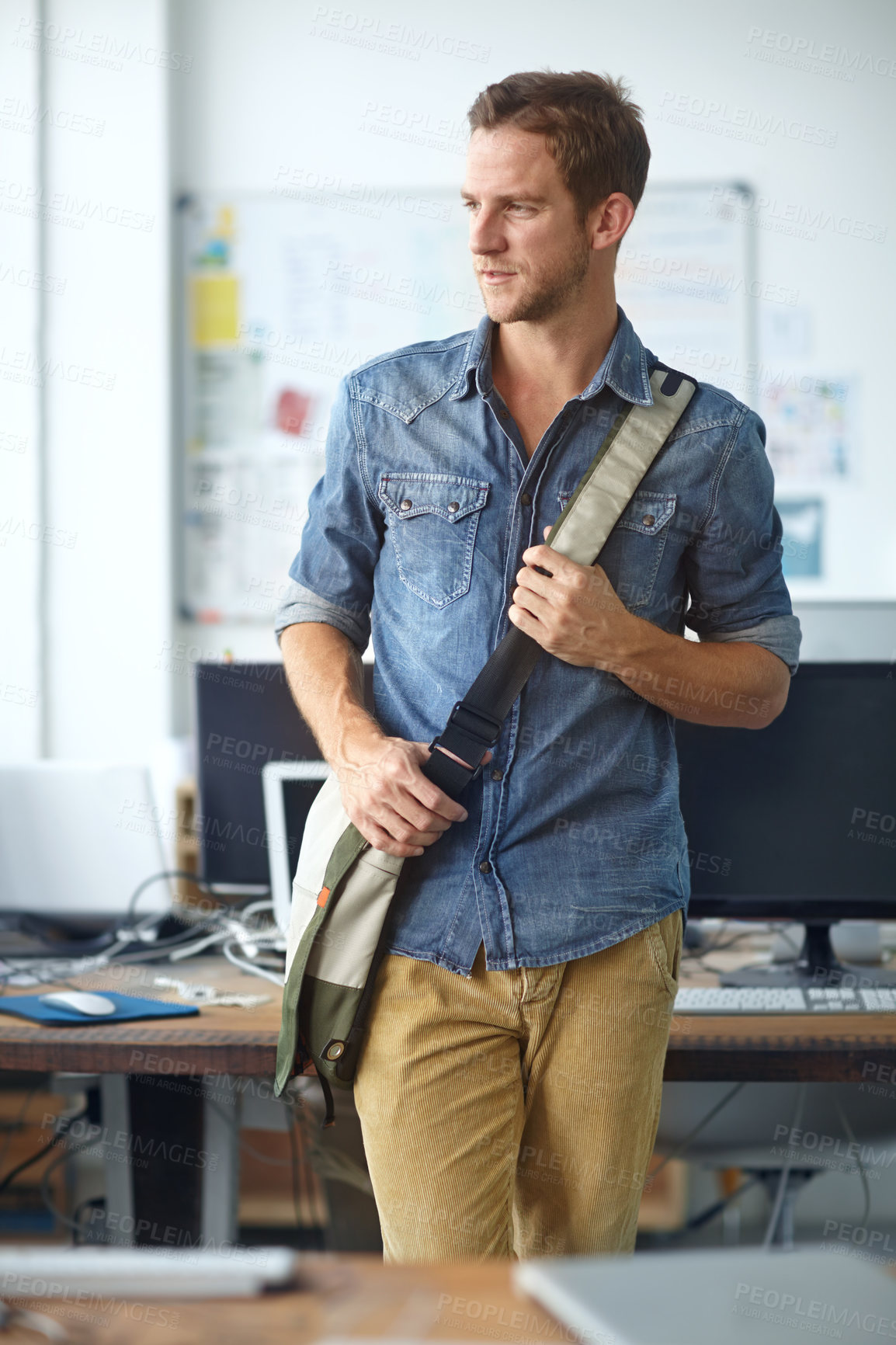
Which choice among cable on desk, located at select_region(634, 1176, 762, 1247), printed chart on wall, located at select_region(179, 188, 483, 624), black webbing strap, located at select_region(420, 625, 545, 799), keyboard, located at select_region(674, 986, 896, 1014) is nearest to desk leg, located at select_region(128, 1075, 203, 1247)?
keyboard, located at select_region(674, 986, 896, 1014)

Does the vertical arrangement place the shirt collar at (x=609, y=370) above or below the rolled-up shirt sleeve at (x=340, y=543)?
above

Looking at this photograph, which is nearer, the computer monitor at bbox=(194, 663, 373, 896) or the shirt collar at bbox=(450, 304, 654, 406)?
the shirt collar at bbox=(450, 304, 654, 406)

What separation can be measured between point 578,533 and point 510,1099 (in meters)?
0.57

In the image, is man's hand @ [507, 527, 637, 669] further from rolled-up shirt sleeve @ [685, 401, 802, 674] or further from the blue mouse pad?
the blue mouse pad

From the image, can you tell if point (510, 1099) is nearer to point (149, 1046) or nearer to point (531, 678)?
point (531, 678)

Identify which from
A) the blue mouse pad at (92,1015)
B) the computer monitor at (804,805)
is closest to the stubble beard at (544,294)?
the computer monitor at (804,805)

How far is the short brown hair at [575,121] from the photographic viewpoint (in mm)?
1221

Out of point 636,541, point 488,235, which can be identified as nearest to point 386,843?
point 636,541

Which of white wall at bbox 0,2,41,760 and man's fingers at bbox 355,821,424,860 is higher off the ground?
white wall at bbox 0,2,41,760

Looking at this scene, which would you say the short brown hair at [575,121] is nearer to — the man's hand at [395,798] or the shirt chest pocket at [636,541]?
the shirt chest pocket at [636,541]

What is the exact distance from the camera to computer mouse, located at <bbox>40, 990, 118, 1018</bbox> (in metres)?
1.64

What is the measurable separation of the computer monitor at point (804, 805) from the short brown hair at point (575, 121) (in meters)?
0.85

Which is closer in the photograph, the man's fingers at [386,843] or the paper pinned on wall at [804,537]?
the man's fingers at [386,843]

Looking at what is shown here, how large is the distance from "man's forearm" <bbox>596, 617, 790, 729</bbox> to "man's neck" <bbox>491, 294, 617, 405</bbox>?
0.98ft
